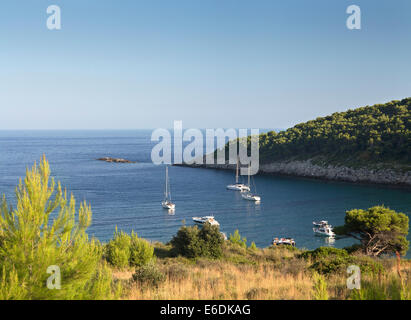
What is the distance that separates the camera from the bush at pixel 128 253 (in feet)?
60.7

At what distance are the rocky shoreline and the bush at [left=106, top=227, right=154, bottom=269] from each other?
6896 cm

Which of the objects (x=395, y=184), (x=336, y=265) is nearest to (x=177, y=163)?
(x=395, y=184)

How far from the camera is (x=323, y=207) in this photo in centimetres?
6272

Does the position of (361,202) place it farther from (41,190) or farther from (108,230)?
(41,190)

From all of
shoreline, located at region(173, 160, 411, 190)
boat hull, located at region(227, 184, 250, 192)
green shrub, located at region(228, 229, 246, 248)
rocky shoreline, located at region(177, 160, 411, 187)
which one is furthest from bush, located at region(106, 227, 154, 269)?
rocky shoreline, located at region(177, 160, 411, 187)

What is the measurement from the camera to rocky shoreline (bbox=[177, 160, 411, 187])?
252ft

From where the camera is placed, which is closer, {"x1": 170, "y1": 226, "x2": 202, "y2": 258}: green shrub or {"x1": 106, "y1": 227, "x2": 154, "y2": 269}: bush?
{"x1": 106, "y1": 227, "x2": 154, "y2": 269}: bush

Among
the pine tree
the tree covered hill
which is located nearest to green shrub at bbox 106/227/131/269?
the pine tree

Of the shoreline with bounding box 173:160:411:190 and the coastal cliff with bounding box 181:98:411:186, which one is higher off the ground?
the coastal cliff with bounding box 181:98:411:186

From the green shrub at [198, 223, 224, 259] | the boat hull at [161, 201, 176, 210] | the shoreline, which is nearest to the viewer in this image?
the green shrub at [198, 223, 224, 259]

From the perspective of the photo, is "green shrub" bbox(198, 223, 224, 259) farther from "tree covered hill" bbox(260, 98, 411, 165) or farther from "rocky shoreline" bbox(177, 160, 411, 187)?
"tree covered hill" bbox(260, 98, 411, 165)

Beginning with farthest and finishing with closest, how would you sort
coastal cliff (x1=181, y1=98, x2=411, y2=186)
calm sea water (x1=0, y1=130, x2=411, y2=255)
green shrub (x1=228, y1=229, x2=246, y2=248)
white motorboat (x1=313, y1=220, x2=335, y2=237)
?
coastal cliff (x1=181, y1=98, x2=411, y2=186) < calm sea water (x1=0, y1=130, x2=411, y2=255) < white motorboat (x1=313, y1=220, x2=335, y2=237) < green shrub (x1=228, y1=229, x2=246, y2=248)

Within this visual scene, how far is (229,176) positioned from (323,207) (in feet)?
133

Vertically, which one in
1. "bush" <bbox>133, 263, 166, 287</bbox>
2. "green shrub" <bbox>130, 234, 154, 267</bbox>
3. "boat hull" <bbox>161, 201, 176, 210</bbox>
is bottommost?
"boat hull" <bbox>161, 201, 176, 210</bbox>
